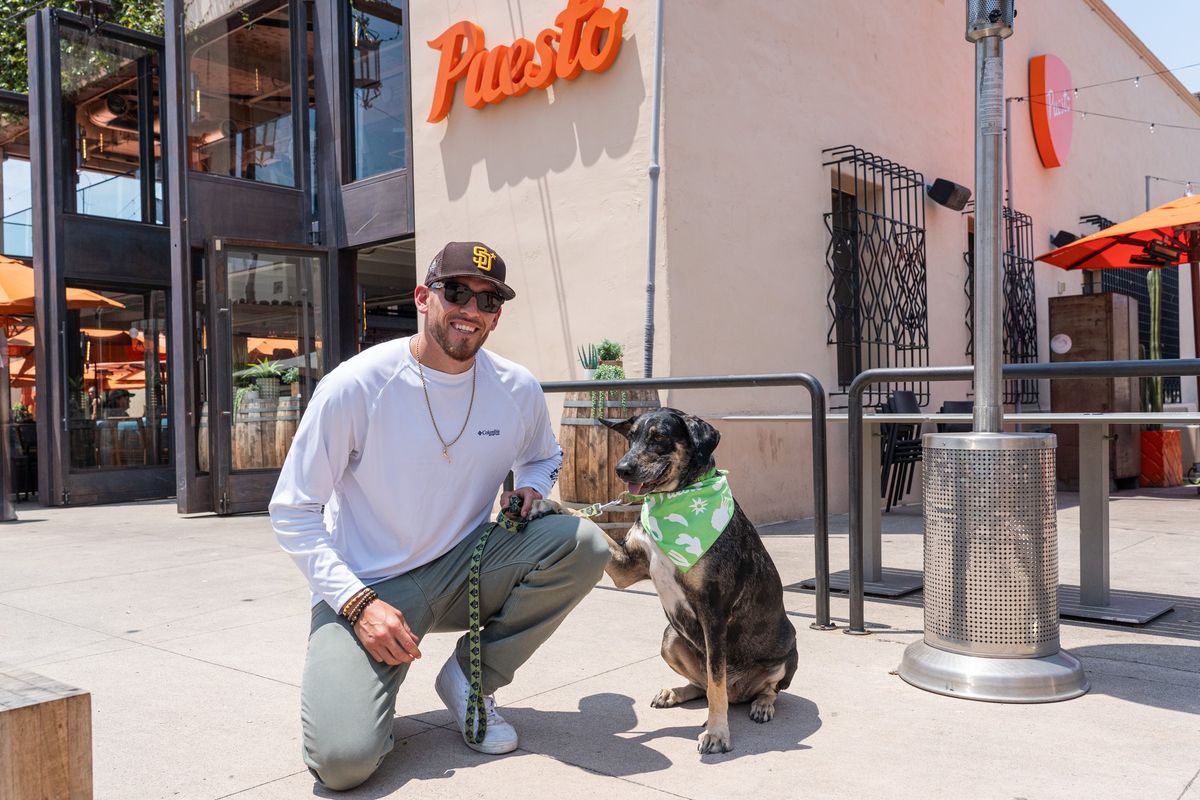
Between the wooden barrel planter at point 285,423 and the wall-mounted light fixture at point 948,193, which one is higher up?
the wall-mounted light fixture at point 948,193

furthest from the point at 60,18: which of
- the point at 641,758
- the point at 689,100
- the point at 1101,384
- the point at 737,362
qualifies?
the point at 1101,384

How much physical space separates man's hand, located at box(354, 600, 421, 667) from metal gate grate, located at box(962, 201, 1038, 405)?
30.0 ft

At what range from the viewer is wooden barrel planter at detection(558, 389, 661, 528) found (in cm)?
612

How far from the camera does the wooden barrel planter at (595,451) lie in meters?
6.12

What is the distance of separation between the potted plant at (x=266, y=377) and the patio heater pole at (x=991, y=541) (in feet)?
24.0

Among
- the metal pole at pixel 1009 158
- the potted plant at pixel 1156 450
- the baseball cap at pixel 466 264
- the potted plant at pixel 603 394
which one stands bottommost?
the potted plant at pixel 1156 450

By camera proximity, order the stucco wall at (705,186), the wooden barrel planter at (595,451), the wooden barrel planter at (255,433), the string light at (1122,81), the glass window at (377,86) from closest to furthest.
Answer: the wooden barrel planter at (595,451) → the stucco wall at (705,186) → the wooden barrel planter at (255,433) → the glass window at (377,86) → the string light at (1122,81)

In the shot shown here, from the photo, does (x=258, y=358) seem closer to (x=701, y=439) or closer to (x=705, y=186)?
(x=705, y=186)

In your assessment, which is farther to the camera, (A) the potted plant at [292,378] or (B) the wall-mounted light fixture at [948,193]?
(A) the potted plant at [292,378]

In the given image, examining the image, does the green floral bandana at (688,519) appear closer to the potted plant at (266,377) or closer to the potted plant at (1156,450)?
the potted plant at (266,377)

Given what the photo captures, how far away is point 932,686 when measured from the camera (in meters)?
A: 3.32

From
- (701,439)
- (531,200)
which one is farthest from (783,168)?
(701,439)

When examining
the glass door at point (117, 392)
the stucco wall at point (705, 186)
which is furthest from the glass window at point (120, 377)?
the stucco wall at point (705, 186)

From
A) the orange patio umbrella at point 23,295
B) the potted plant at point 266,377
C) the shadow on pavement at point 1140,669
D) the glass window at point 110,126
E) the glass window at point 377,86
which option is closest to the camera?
the shadow on pavement at point 1140,669
